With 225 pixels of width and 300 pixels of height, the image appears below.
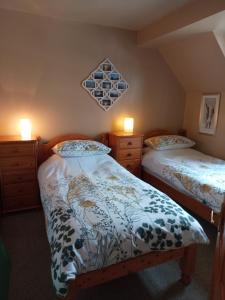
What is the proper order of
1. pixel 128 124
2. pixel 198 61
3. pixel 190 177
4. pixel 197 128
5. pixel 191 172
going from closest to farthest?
pixel 190 177
pixel 191 172
pixel 198 61
pixel 128 124
pixel 197 128

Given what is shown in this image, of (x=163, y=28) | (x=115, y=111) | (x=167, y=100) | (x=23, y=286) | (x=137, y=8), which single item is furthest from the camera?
(x=167, y=100)

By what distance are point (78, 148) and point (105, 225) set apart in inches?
60.0

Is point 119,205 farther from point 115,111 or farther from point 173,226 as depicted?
point 115,111

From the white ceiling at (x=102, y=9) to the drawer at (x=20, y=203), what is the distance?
7.28ft

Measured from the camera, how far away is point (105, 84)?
3.28m

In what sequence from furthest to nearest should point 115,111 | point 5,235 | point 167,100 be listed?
point 167,100, point 115,111, point 5,235

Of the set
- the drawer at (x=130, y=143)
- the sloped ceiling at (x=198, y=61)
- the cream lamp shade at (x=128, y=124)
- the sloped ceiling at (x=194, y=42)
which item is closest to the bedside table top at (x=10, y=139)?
the drawer at (x=130, y=143)

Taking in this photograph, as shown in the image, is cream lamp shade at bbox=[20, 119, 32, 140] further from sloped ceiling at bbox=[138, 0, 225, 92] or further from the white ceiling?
sloped ceiling at bbox=[138, 0, 225, 92]

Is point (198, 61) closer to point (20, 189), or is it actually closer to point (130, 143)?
point (130, 143)

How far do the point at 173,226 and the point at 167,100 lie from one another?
265 cm

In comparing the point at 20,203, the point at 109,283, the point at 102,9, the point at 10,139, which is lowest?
the point at 109,283

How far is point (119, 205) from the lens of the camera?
176 cm

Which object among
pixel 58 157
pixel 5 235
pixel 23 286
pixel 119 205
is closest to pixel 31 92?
pixel 58 157

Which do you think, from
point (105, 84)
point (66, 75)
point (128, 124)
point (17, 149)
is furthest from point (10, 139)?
point (128, 124)
